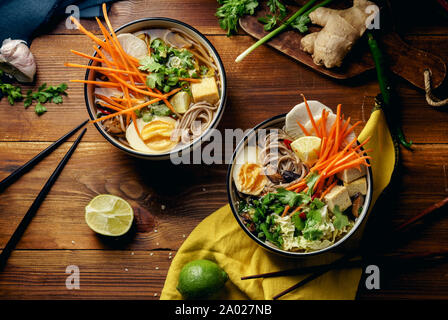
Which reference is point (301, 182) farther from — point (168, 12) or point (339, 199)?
point (168, 12)

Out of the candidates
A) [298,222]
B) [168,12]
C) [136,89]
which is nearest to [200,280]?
[298,222]

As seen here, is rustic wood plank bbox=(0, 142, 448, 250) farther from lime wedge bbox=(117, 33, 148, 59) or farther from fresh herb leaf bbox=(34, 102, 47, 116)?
lime wedge bbox=(117, 33, 148, 59)

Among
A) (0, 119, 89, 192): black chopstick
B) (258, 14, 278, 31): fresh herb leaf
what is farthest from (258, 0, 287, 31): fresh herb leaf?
(0, 119, 89, 192): black chopstick

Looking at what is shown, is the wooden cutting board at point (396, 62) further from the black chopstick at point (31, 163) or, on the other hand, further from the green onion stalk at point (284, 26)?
the black chopstick at point (31, 163)

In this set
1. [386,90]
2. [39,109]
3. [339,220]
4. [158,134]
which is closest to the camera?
[339,220]

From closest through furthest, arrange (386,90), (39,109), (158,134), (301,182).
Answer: (301,182)
(158,134)
(386,90)
(39,109)

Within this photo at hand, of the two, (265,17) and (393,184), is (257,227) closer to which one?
(393,184)

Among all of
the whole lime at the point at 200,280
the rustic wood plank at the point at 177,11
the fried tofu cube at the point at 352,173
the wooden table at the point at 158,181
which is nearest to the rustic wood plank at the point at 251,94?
the wooden table at the point at 158,181

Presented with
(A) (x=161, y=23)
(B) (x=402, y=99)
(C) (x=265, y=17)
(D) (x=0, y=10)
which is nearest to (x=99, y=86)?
(A) (x=161, y=23)
